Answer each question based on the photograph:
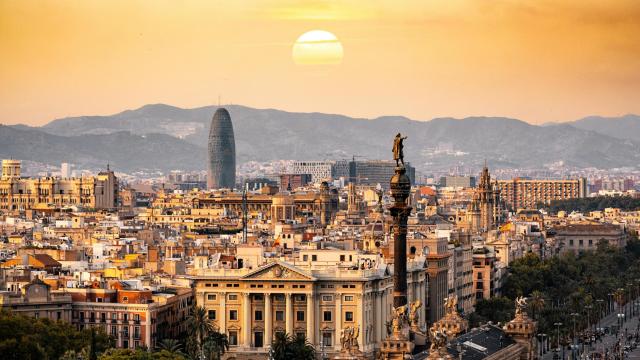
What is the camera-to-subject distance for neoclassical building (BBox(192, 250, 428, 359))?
94188 mm

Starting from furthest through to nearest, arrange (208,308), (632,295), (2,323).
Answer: (632,295), (208,308), (2,323)

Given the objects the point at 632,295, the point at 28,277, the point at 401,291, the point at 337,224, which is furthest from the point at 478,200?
the point at 401,291

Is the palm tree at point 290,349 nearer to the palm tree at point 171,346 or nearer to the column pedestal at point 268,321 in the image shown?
the palm tree at point 171,346

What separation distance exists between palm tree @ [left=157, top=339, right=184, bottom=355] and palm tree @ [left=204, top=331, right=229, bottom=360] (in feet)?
4.24

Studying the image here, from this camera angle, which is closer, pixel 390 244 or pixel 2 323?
pixel 2 323

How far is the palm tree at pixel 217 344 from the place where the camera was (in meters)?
84.7

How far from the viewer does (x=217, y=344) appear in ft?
286

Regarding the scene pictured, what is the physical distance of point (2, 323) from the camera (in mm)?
75938

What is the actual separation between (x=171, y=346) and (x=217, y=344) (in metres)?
2.99

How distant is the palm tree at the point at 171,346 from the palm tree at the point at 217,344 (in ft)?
4.24

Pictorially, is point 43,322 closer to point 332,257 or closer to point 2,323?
point 2,323

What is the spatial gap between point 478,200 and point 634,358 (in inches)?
3533

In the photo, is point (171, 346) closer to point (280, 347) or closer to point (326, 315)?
point (280, 347)

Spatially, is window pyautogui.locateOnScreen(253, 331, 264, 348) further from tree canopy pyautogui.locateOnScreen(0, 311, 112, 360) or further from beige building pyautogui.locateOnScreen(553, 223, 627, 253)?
beige building pyautogui.locateOnScreen(553, 223, 627, 253)
